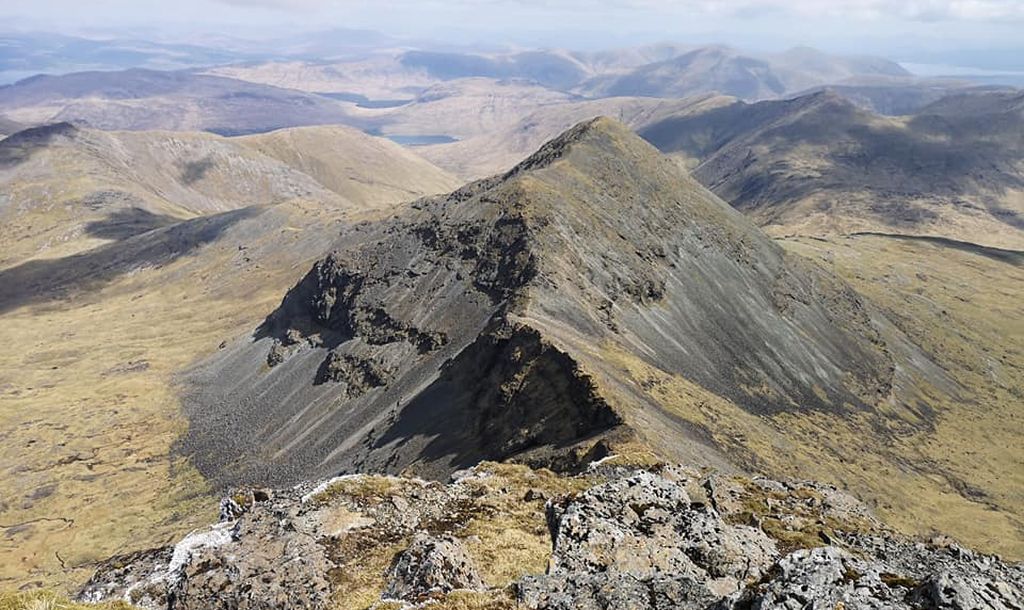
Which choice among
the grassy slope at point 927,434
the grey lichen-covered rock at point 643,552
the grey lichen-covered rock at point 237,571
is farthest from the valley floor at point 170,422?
the grey lichen-covered rock at point 643,552

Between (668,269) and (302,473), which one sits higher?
(668,269)

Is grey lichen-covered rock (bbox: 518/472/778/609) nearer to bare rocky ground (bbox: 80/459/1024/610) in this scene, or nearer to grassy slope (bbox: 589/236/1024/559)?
bare rocky ground (bbox: 80/459/1024/610)

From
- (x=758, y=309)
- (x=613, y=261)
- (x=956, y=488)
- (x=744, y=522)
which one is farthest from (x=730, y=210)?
(x=744, y=522)

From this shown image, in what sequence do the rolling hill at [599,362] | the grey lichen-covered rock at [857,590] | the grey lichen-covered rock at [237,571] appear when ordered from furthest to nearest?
the rolling hill at [599,362]
the grey lichen-covered rock at [237,571]
the grey lichen-covered rock at [857,590]

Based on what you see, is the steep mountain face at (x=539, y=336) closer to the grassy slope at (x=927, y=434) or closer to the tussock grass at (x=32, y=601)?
the grassy slope at (x=927, y=434)

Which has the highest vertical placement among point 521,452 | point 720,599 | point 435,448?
point 720,599

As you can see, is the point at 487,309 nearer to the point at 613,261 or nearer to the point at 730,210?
the point at 613,261

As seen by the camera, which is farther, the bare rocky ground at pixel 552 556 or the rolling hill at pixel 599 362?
the rolling hill at pixel 599 362
